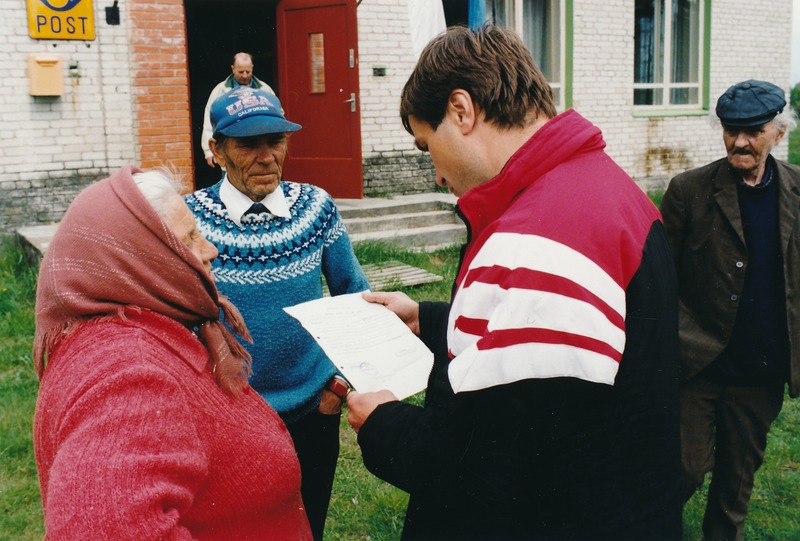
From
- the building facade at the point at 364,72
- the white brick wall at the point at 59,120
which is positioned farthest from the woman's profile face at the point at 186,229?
the white brick wall at the point at 59,120

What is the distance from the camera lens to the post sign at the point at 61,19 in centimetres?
729

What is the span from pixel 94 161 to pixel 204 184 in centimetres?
353

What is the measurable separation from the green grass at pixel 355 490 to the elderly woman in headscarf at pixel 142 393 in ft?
6.52

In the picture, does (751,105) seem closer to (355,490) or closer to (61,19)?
(355,490)

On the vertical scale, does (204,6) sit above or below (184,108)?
above

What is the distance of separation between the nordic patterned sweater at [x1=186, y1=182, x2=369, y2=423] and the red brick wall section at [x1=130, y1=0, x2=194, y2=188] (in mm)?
5512

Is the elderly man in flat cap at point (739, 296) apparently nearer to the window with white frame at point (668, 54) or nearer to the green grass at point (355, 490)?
the green grass at point (355, 490)

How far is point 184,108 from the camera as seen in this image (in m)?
8.05

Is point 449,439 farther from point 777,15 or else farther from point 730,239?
point 777,15

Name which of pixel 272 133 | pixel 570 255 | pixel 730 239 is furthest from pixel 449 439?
pixel 730 239

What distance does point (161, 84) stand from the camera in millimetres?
7887

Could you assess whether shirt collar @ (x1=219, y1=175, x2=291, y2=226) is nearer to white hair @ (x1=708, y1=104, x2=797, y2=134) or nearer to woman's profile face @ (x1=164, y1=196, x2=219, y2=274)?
woman's profile face @ (x1=164, y1=196, x2=219, y2=274)

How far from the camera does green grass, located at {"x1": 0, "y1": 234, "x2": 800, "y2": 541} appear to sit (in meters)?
3.56

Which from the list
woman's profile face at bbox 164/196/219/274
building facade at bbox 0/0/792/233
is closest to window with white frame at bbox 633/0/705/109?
building facade at bbox 0/0/792/233
